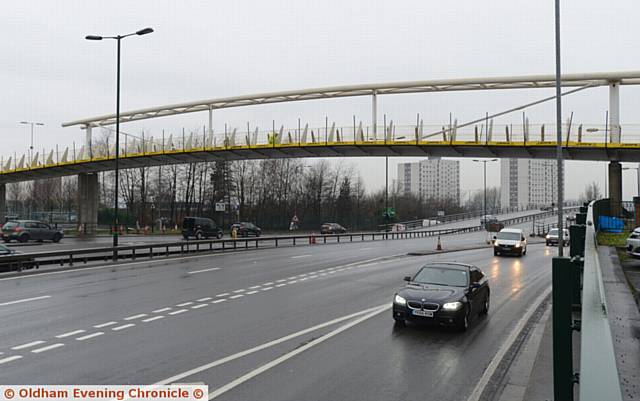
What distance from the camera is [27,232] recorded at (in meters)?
39.3

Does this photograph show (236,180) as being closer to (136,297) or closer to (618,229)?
(618,229)

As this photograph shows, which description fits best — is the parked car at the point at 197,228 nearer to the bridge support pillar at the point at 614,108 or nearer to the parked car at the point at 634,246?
the bridge support pillar at the point at 614,108

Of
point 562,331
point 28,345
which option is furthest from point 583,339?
point 28,345

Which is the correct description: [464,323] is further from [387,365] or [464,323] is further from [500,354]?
[387,365]

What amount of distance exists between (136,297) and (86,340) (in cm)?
528

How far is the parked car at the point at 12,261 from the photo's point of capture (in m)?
21.0

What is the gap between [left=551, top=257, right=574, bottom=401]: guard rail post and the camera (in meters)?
4.19

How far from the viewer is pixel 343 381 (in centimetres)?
785

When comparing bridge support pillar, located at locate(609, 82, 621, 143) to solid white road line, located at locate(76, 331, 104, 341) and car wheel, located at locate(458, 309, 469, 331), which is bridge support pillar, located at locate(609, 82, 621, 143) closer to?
car wheel, located at locate(458, 309, 469, 331)

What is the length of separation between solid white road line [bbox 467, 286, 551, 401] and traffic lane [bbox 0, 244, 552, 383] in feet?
11.6

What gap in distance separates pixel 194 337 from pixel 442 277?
6071 mm

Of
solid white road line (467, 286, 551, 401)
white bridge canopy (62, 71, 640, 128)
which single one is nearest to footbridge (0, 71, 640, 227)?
white bridge canopy (62, 71, 640, 128)

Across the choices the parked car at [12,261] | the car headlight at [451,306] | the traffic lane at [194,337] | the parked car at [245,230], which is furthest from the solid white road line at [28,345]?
the parked car at [245,230]

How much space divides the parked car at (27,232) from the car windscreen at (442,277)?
3595 centimetres
